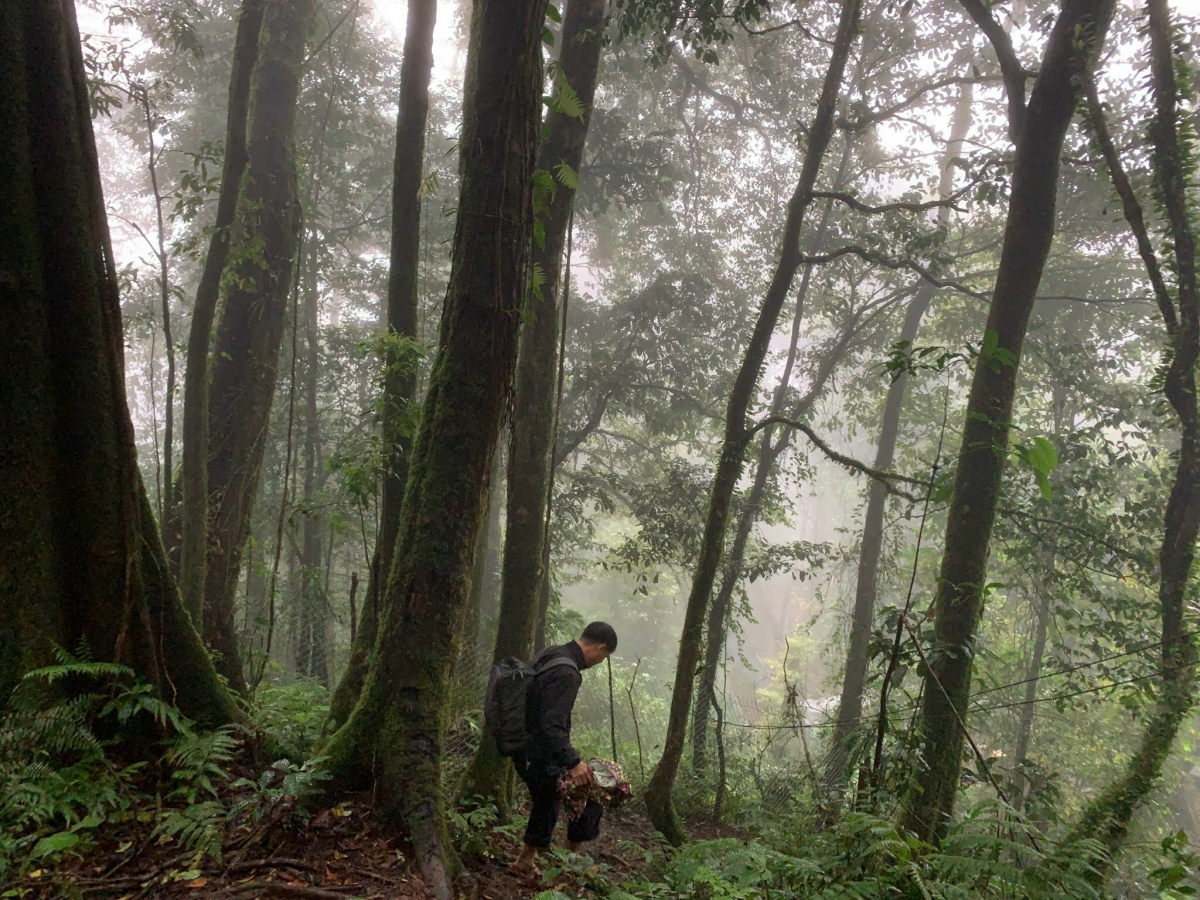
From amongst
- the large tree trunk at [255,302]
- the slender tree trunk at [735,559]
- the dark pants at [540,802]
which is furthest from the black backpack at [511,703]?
the slender tree trunk at [735,559]

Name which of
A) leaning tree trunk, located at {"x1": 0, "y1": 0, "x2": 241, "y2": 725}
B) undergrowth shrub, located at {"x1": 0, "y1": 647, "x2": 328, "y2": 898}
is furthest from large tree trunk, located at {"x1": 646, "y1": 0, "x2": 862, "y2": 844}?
leaning tree trunk, located at {"x1": 0, "y1": 0, "x2": 241, "y2": 725}

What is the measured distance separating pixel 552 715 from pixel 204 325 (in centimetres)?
401

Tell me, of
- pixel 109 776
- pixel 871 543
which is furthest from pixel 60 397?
pixel 871 543

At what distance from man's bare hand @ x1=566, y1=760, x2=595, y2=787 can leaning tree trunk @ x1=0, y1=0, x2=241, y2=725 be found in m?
2.18

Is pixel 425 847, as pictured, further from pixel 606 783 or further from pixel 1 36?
pixel 1 36

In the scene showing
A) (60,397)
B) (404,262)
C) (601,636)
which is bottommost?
(601,636)

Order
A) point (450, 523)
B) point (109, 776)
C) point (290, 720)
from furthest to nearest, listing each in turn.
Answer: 1. point (290, 720)
2. point (450, 523)
3. point (109, 776)

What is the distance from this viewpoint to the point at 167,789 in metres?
3.13

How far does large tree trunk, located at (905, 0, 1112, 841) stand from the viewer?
4.87 meters

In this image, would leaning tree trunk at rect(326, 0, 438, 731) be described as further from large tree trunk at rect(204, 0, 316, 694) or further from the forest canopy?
large tree trunk at rect(204, 0, 316, 694)

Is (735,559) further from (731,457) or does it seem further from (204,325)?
(204,325)

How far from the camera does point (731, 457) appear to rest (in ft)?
21.8

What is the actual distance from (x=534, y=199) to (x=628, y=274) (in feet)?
52.7

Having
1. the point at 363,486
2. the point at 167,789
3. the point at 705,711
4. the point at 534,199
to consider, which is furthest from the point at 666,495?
the point at 167,789
